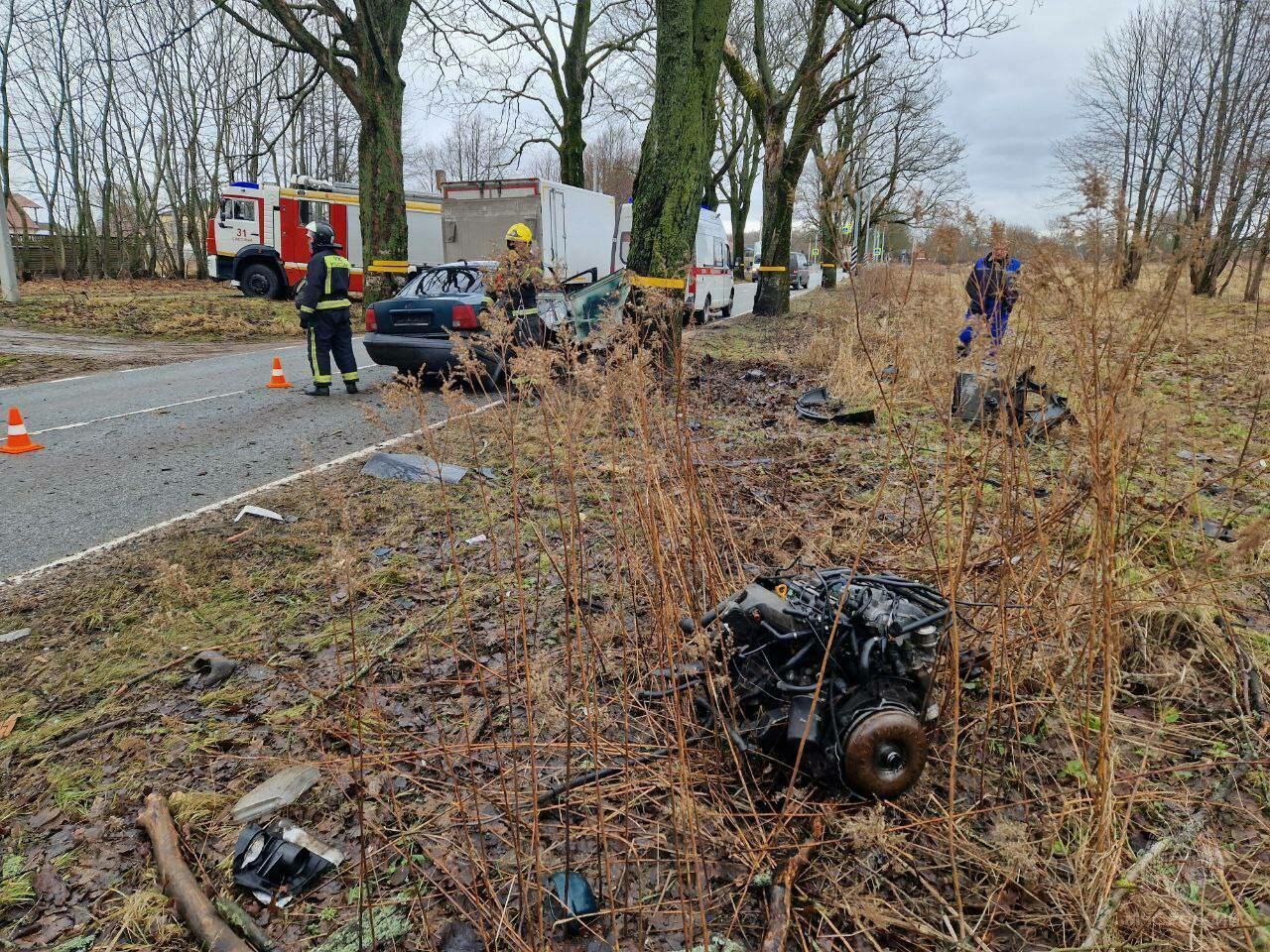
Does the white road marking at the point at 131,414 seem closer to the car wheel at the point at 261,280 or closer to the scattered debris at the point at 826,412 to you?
the scattered debris at the point at 826,412

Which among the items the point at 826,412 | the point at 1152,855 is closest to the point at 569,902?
the point at 1152,855

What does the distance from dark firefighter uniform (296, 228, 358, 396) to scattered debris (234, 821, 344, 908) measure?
677cm

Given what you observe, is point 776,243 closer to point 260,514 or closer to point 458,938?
point 260,514

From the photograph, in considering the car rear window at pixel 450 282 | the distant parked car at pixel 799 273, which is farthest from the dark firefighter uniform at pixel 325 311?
the distant parked car at pixel 799 273

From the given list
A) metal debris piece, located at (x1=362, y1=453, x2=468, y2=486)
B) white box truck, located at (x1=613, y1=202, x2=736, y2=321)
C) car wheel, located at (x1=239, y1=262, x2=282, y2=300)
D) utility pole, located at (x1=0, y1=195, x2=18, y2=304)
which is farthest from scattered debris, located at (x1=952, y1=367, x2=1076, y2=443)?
car wheel, located at (x1=239, y1=262, x2=282, y2=300)

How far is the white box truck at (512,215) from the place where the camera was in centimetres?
1554

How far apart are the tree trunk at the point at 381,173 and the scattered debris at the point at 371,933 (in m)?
14.7

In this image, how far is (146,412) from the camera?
24.2 feet

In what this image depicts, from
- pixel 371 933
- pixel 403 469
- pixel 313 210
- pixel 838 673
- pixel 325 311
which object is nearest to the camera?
pixel 371 933

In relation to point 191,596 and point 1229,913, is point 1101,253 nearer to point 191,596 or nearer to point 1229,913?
point 1229,913

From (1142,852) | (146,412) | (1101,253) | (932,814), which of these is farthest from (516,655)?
(146,412)

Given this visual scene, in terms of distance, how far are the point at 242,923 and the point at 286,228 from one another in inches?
878

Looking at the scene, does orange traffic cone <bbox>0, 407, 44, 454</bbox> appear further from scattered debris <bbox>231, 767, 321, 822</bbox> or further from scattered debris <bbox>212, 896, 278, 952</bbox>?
scattered debris <bbox>212, 896, 278, 952</bbox>

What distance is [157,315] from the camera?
15.8m
